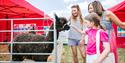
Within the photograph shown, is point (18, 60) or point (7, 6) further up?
point (7, 6)

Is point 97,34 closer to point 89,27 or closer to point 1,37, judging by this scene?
point 89,27

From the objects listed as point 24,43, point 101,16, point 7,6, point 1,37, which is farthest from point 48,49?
point 1,37

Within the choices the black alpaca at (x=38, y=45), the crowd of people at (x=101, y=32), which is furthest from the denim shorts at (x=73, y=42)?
the crowd of people at (x=101, y=32)

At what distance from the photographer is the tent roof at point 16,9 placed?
1086 centimetres

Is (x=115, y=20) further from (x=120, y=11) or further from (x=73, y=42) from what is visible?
(x=120, y=11)

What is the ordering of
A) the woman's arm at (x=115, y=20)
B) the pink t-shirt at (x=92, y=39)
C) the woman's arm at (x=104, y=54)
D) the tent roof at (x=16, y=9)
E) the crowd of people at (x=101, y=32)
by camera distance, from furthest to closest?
the tent roof at (x=16, y=9)
the woman's arm at (x=115, y=20)
the pink t-shirt at (x=92, y=39)
the crowd of people at (x=101, y=32)
the woman's arm at (x=104, y=54)

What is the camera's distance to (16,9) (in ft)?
39.3

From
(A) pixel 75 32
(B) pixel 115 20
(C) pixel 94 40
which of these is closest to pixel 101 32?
(C) pixel 94 40

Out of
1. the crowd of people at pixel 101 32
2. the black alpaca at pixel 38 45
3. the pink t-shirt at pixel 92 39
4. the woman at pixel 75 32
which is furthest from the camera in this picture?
the black alpaca at pixel 38 45

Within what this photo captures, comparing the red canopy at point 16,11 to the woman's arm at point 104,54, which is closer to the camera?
the woman's arm at point 104,54

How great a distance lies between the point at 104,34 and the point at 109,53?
0.24 m

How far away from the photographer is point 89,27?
454cm

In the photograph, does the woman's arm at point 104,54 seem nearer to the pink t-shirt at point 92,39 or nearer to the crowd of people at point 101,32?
the crowd of people at point 101,32

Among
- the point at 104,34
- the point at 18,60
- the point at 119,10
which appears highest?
the point at 119,10
